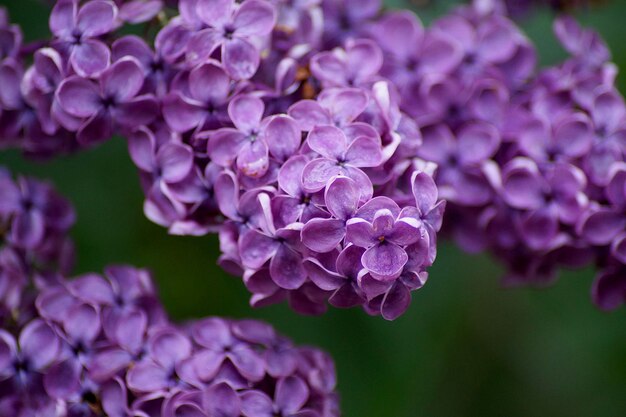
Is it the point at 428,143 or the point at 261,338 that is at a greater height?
the point at 428,143

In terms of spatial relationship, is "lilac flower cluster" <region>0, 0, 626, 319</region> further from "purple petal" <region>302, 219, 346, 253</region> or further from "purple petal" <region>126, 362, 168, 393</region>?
"purple petal" <region>126, 362, 168, 393</region>

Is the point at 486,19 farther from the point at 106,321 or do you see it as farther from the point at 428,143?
the point at 106,321

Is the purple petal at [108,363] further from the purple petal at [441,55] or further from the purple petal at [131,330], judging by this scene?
the purple petal at [441,55]

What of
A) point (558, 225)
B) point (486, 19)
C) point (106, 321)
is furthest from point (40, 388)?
point (486, 19)

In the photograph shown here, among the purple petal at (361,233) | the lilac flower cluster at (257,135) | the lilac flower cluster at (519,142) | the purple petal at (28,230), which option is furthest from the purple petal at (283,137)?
the purple petal at (28,230)

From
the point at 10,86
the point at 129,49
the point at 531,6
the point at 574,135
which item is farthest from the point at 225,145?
the point at 531,6
